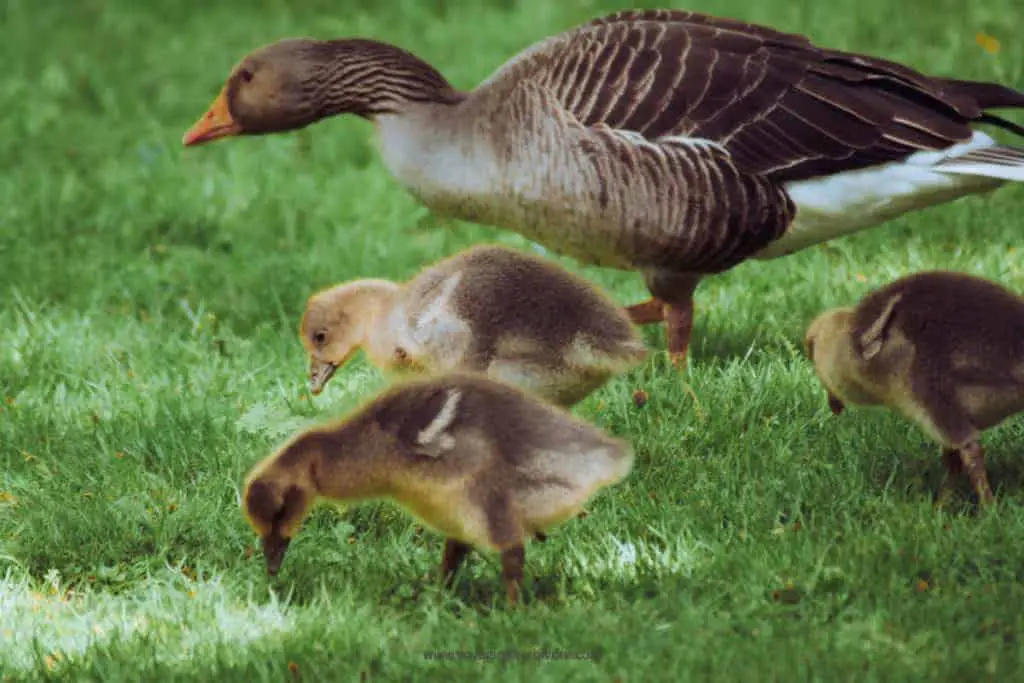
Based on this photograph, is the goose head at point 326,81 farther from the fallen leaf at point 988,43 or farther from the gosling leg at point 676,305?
the fallen leaf at point 988,43

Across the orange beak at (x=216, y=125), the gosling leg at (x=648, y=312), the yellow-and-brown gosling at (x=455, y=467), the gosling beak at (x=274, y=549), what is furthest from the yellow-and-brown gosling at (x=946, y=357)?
the orange beak at (x=216, y=125)

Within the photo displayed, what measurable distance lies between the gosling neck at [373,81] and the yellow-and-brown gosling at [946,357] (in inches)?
94.3

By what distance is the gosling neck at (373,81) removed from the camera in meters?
7.12

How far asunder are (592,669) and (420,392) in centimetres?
106

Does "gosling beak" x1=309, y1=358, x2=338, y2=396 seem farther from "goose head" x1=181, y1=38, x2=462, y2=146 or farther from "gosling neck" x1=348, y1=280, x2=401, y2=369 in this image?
"goose head" x1=181, y1=38, x2=462, y2=146

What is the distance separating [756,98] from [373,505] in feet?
8.13

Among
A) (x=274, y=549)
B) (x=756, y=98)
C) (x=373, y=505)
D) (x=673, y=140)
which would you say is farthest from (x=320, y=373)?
(x=756, y=98)

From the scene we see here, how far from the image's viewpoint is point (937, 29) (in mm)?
11164

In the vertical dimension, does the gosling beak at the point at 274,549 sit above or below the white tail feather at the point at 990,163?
below

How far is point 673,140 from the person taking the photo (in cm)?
676

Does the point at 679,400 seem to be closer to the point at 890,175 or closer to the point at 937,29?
the point at 890,175

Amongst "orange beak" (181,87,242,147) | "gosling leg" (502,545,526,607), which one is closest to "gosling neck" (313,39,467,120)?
"orange beak" (181,87,242,147)

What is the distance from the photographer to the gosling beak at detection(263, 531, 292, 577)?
4883 millimetres

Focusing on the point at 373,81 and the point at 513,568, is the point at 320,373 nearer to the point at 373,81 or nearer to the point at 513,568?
the point at 373,81
